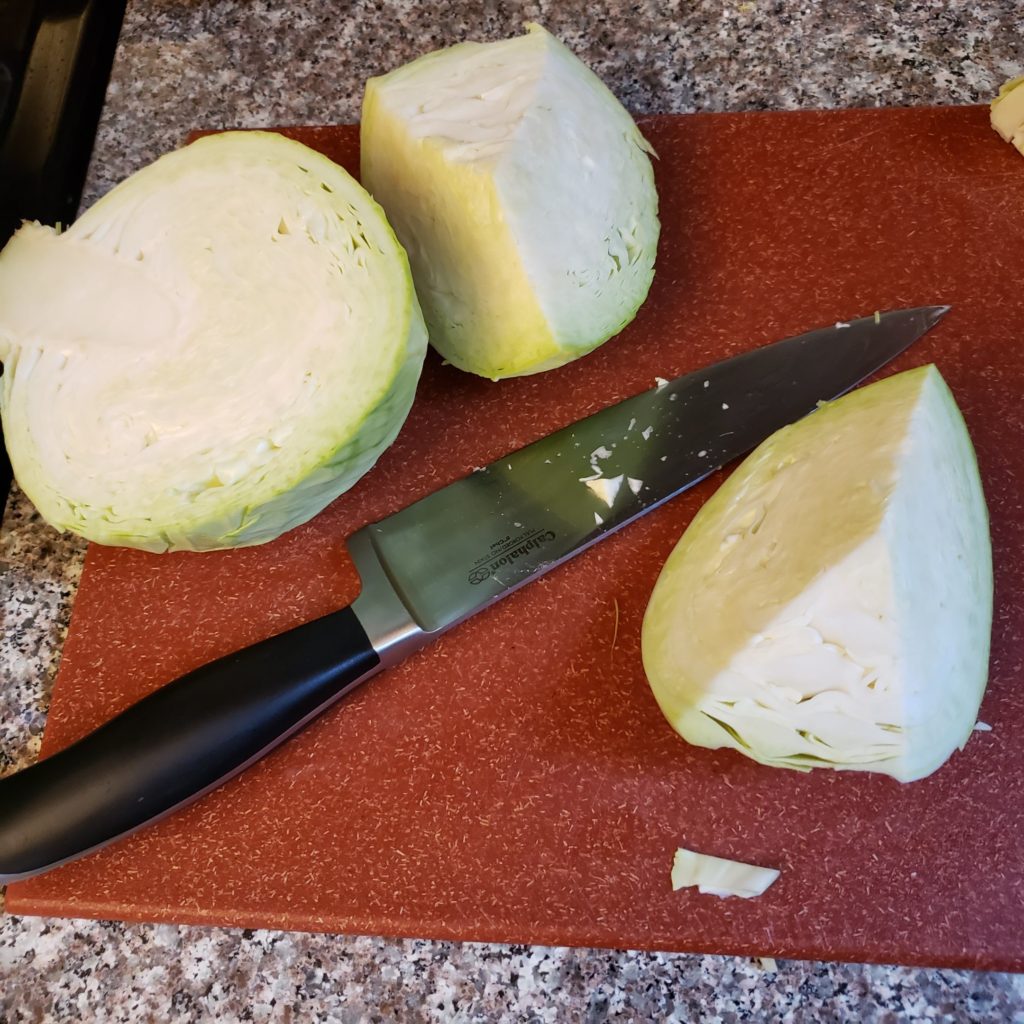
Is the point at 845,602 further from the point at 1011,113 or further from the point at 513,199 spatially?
the point at 1011,113

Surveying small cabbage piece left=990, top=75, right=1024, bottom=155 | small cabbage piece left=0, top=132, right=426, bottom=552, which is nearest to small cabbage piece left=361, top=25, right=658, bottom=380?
small cabbage piece left=0, top=132, right=426, bottom=552

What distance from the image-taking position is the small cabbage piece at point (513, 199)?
3.30 feet

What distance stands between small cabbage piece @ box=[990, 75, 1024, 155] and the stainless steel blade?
0.86ft

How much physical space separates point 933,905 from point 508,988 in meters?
0.44

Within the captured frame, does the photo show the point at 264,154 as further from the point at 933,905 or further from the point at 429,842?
the point at 933,905

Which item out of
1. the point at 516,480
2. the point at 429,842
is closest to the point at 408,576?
the point at 516,480

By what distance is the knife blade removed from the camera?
920 millimetres

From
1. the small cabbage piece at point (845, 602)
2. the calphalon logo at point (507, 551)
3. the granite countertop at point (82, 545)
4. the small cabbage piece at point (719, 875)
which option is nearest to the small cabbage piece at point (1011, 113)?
the granite countertop at point (82, 545)

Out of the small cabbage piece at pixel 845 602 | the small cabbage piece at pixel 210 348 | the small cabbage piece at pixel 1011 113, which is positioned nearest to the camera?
the small cabbage piece at pixel 845 602

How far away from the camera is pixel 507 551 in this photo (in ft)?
3.42

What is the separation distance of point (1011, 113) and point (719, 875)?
0.97m

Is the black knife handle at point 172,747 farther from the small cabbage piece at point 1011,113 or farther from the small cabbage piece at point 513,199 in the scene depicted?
the small cabbage piece at point 1011,113

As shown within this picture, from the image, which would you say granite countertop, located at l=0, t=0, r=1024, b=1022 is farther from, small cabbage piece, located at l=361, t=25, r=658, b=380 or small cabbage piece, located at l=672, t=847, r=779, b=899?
small cabbage piece, located at l=361, t=25, r=658, b=380

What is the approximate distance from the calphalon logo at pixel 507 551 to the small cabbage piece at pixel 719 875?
35cm
